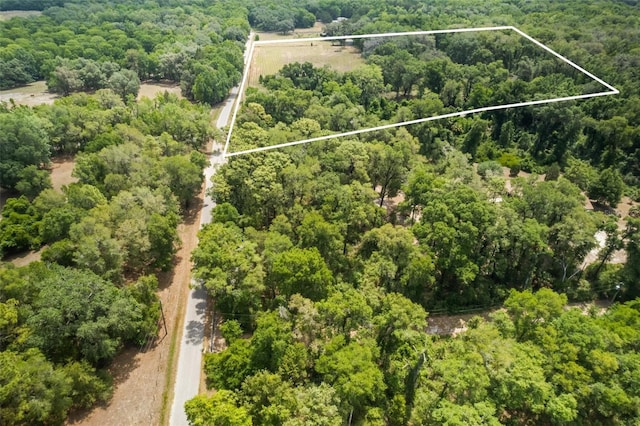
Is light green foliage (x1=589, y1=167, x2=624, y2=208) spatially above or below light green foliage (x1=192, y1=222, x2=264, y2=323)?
below

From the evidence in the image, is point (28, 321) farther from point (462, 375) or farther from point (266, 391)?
point (462, 375)

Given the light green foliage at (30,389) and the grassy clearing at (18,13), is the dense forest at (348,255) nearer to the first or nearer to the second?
the light green foliage at (30,389)

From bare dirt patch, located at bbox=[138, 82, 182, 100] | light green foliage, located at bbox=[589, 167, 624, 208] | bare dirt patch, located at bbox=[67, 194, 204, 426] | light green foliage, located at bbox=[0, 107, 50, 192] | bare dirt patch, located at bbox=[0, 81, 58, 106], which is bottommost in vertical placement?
bare dirt patch, located at bbox=[67, 194, 204, 426]

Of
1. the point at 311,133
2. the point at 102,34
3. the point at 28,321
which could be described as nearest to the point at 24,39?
the point at 102,34

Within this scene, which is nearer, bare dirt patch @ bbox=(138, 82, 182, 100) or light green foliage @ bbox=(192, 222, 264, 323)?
light green foliage @ bbox=(192, 222, 264, 323)

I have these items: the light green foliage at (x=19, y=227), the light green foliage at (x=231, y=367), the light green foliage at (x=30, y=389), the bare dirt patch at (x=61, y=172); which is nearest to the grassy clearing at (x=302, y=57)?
the bare dirt patch at (x=61, y=172)

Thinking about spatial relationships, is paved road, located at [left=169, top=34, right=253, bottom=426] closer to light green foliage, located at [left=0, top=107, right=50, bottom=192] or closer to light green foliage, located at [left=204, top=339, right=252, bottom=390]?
light green foliage, located at [left=204, top=339, right=252, bottom=390]

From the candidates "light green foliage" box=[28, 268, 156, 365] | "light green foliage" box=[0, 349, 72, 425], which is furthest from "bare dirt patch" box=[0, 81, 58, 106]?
"light green foliage" box=[0, 349, 72, 425]

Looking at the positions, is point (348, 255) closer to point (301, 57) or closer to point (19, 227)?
point (19, 227)
